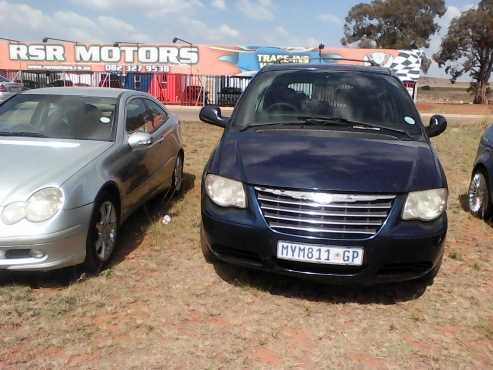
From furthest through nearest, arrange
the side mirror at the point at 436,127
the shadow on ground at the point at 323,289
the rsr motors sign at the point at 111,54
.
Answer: the rsr motors sign at the point at 111,54 < the side mirror at the point at 436,127 < the shadow on ground at the point at 323,289

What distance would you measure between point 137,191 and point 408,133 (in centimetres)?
262

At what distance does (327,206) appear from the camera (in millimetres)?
3387

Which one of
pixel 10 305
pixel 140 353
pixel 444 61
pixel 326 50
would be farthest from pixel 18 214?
pixel 444 61

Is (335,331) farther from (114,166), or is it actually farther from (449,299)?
(114,166)

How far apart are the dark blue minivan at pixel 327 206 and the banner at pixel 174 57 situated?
3091cm

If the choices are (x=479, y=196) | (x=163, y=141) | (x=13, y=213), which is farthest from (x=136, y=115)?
(x=479, y=196)

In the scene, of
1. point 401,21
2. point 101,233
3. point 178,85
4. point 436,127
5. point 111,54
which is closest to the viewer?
point 101,233

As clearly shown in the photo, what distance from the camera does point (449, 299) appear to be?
3.90m

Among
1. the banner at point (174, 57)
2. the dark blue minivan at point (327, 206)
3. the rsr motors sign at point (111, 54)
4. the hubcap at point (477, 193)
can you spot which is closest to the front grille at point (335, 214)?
the dark blue minivan at point (327, 206)

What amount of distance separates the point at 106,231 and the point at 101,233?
11 centimetres

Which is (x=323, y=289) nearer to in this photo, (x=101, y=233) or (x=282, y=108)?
(x=282, y=108)

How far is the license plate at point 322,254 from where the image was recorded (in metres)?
3.40

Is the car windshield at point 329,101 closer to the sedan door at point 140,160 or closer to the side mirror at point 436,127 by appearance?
the side mirror at point 436,127

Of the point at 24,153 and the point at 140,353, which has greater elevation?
the point at 24,153
